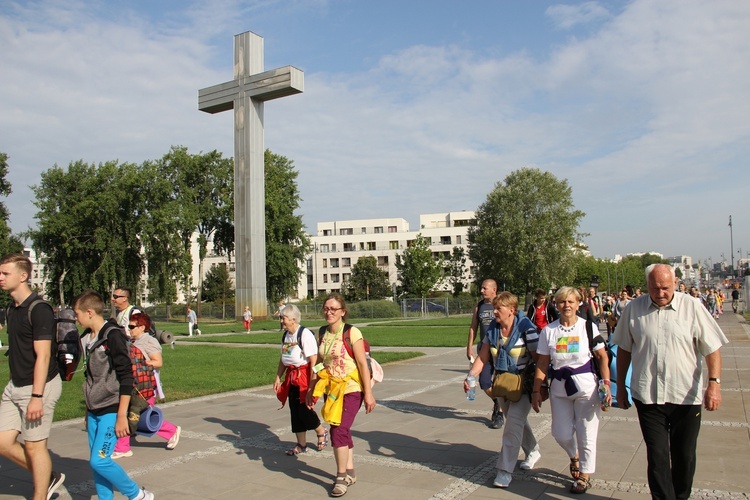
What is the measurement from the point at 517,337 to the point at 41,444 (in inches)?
154

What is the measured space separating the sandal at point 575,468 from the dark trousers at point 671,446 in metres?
0.93

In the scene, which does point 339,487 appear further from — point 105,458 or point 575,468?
point 575,468

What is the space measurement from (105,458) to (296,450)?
244 centimetres

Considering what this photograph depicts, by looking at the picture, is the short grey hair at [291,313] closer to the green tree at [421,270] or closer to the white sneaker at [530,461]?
the white sneaker at [530,461]

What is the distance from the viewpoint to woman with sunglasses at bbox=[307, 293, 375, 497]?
516 centimetres

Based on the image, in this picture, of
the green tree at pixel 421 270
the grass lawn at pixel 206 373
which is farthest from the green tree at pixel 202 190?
the grass lawn at pixel 206 373

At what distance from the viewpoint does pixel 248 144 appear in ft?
114

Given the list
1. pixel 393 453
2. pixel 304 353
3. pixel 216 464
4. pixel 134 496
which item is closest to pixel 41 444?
pixel 134 496

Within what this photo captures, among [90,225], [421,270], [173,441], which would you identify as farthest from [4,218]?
[173,441]

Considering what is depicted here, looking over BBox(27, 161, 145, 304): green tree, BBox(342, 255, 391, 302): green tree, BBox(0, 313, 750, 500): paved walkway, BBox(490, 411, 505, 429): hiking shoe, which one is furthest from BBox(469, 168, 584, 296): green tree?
BBox(490, 411, 505, 429): hiking shoe

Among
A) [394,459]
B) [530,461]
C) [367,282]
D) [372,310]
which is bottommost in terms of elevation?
[372,310]

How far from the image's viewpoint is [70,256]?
166 feet

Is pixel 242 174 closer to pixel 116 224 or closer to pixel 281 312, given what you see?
pixel 116 224

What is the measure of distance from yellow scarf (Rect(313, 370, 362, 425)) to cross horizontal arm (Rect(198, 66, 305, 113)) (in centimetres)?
2948
